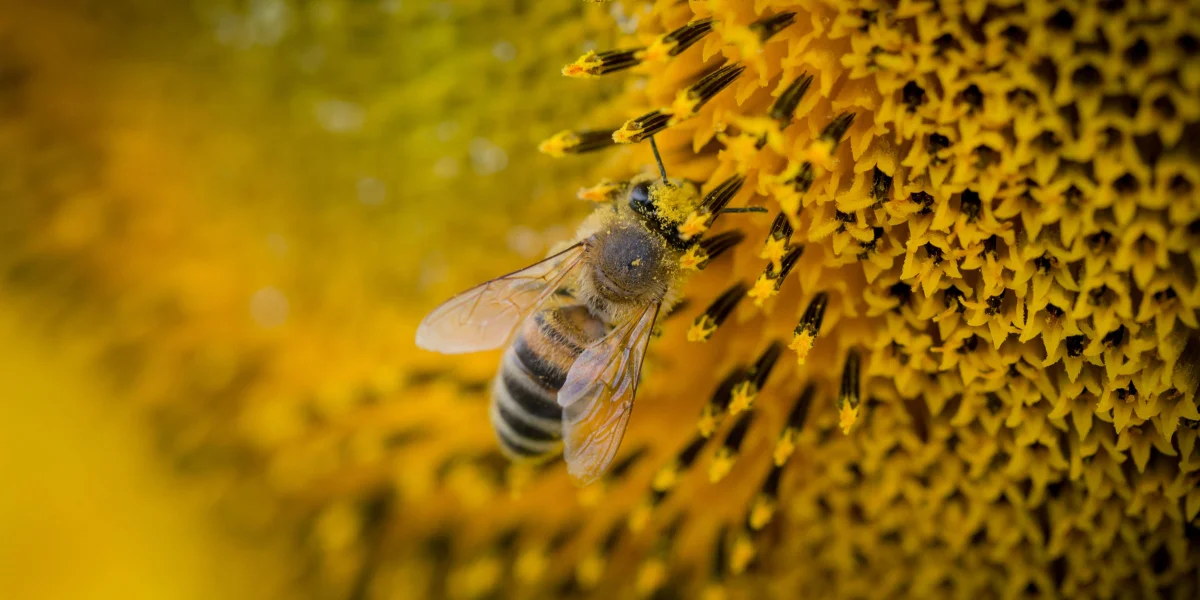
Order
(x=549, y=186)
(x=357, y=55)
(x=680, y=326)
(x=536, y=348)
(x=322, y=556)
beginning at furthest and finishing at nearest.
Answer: (x=322, y=556), (x=357, y=55), (x=549, y=186), (x=680, y=326), (x=536, y=348)

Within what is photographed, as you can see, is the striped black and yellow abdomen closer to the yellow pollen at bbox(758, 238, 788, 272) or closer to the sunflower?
the sunflower

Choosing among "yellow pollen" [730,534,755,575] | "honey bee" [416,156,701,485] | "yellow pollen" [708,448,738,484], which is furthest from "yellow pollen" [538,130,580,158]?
"yellow pollen" [730,534,755,575]

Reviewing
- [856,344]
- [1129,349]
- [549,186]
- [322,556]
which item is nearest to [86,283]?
[322,556]

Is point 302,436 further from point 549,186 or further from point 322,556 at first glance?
point 549,186

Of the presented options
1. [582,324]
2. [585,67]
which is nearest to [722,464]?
[582,324]

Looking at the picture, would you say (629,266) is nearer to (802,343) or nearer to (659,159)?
(659,159)

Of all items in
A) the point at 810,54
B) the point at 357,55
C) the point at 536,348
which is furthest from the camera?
the point at 357,55
